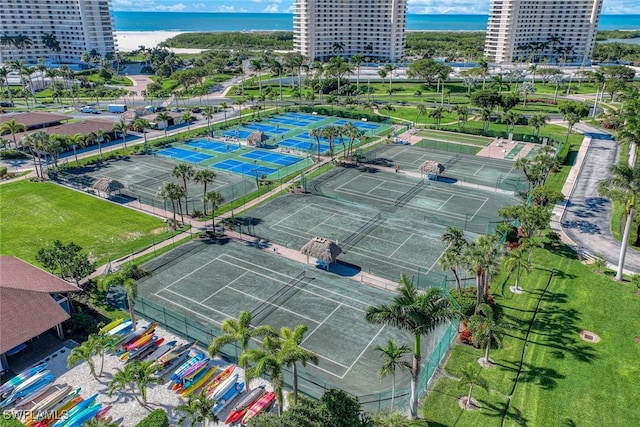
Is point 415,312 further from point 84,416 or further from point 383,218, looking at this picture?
point 383,218

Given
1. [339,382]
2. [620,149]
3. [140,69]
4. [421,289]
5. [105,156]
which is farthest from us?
Result: [140,69]

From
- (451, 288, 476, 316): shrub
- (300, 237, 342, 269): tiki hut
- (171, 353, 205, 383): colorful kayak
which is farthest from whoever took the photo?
(300, 237, 342, 269): tiki hut

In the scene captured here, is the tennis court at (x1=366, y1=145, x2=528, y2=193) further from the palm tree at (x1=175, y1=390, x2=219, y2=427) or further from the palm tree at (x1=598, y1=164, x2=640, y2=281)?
the palm tree at (x1=175, y1=390, x2=219, y2=427)

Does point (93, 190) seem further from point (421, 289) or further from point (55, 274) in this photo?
point (421, 289)

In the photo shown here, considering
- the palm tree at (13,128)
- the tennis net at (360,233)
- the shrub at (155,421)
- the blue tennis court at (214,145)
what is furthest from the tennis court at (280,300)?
the palm tree at (13,128)

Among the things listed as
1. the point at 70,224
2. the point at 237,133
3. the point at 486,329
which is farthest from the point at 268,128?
the point at 486,329

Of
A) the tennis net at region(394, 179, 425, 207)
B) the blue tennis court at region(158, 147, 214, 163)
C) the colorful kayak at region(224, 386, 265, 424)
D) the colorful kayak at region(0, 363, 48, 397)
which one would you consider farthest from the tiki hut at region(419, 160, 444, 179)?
the colorful kayak at region(0, 363, 48, 397)

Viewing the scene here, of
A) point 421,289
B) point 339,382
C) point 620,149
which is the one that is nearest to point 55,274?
point 339,382
